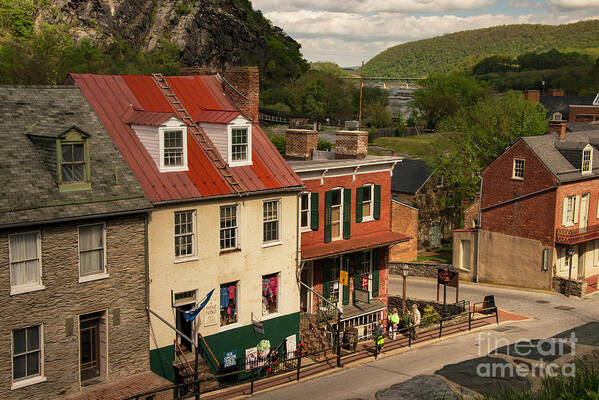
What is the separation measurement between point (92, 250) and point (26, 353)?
3707 millimetres

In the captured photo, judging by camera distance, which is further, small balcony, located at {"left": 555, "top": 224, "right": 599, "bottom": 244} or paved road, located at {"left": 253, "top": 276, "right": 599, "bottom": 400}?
small balcony, located at {"left": 555, "top": 224, "right": 599, "bottom": 244}

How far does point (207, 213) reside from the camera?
25188 millimetres

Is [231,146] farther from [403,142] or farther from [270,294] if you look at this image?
[403,142]

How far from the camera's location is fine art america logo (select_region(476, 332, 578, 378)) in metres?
19.5

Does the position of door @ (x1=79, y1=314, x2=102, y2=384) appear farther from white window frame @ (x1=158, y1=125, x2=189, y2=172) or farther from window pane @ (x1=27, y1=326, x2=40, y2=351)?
white window frame @ (x1=158, y1=125, x2=189, y2=172)

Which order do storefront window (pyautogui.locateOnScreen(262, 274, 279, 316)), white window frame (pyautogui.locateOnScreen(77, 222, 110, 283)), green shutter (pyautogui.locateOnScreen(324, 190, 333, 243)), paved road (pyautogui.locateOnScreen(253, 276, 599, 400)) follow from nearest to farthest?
white window frame (pyautogui.locateOnScreen(77, 222, 110, 283)), paved road (pyautogui.locateOnScreen(253, 276, 599, 400)), storefront window (pyautogui.locateOnScreen(262, 274, 279, 316)), green shutter (pyautogui.locateOnScreen(324, 190, 333, 243))

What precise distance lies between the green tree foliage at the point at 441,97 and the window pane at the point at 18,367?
106 metres

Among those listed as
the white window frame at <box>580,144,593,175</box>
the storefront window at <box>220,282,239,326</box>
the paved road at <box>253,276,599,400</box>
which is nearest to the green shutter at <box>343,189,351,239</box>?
the paved road at <box>253,276,599,400</box>

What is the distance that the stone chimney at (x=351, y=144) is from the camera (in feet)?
114

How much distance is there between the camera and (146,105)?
2703cm

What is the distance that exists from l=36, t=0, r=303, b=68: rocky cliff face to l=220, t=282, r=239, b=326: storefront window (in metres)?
121

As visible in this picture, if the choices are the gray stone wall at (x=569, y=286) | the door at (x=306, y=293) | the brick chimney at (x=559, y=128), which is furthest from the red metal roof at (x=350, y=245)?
the brick chimney at (x=559, y=128)

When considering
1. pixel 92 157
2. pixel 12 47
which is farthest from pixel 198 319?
pixel 12 47

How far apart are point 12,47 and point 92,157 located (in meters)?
69.5
